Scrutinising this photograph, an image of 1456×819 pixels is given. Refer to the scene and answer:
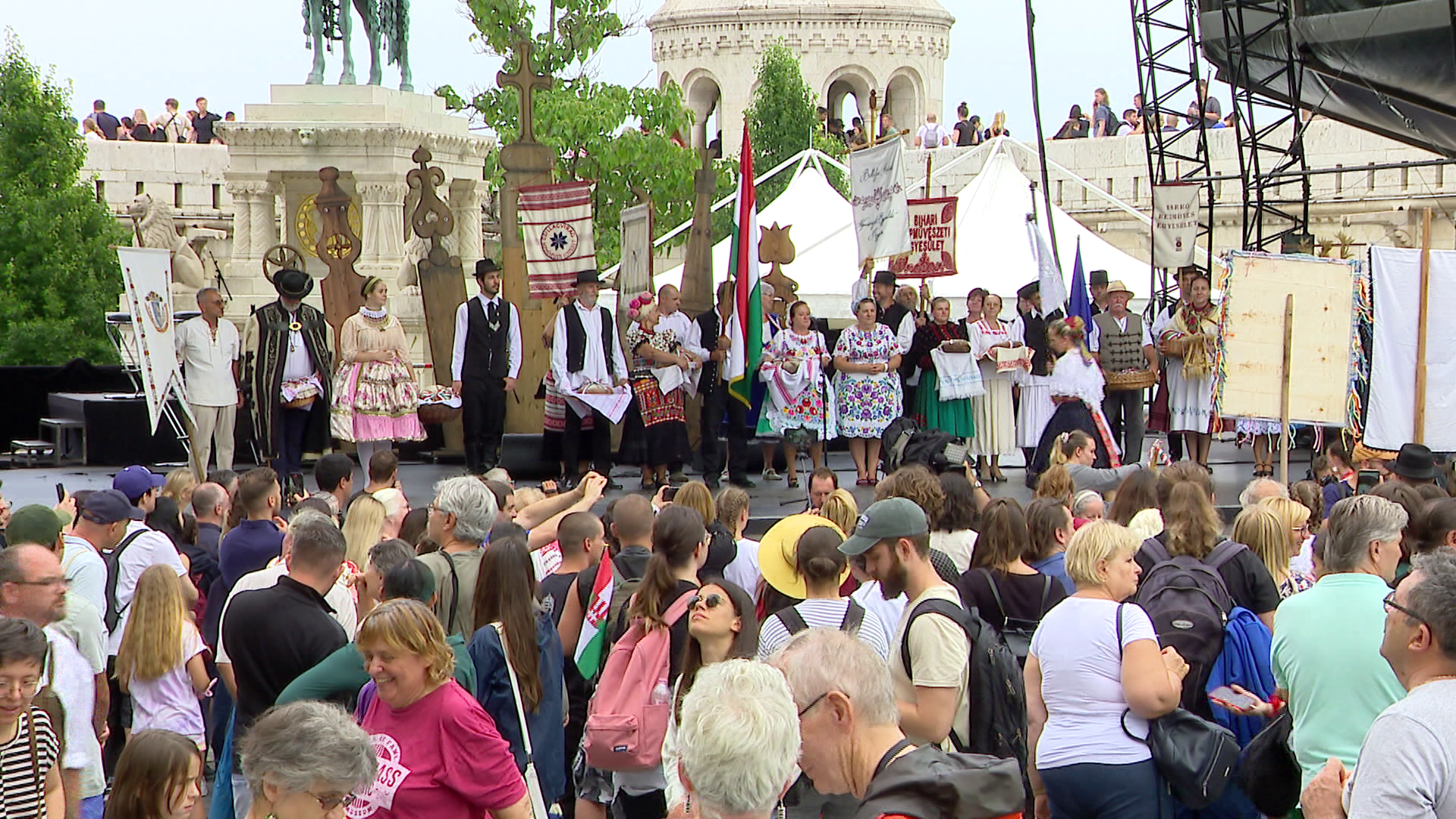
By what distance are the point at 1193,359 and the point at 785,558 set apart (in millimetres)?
9238

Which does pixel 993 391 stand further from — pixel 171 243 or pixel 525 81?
pixel 171 243

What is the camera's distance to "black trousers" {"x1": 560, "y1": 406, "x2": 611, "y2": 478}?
44.5ft

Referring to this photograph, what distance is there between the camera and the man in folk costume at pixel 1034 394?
1442cm

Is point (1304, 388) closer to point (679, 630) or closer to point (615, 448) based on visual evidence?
point (615, 448)

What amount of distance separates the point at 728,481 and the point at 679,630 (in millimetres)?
8681

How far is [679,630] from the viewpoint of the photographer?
5336 mm

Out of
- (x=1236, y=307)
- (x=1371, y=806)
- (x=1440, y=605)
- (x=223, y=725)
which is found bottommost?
(x=223, y=725)

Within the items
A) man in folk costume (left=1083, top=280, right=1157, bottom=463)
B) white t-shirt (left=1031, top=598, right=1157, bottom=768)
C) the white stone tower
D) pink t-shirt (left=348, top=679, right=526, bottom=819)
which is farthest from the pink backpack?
the white stone tower

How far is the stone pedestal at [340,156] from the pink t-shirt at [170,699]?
1254 centimetres

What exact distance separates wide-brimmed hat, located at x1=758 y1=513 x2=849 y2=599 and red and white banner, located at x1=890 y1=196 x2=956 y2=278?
11.4 m

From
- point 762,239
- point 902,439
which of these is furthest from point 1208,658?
point 762,239

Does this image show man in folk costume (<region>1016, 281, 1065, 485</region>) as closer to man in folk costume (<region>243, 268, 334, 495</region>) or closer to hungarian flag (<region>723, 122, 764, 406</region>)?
hungarian flag (<region>723, 122, 764, 406</region>)

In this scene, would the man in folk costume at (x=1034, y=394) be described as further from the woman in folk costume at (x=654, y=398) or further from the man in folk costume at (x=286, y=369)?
the man in folk costume at (x=286, y=369)

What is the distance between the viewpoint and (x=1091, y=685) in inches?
204
